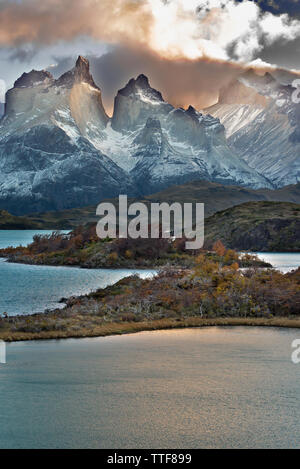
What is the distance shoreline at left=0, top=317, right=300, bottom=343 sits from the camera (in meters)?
41.8

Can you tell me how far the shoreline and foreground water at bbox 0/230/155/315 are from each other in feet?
46.0

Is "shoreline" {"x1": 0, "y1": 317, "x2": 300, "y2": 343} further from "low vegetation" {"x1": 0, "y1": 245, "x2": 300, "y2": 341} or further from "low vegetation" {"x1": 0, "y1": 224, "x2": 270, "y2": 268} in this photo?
"low vegetation" {"x1": 0, "y1": 224, "x2": 270, "y2": 268}

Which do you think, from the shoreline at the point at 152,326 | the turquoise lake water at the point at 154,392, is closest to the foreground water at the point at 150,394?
the turquoise lake water at the point at 154,392

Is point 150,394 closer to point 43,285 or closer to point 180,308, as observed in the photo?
point 180,308

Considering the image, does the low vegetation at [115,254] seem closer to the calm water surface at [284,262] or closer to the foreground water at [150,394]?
the calm water surface at [284,262]

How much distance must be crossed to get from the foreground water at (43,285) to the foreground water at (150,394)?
2226 cm

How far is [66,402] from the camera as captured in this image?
26.2m

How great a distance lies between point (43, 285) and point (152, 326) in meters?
39.7

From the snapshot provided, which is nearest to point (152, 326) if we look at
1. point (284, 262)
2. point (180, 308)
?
point (180, 308)

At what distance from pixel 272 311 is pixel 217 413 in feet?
95.0

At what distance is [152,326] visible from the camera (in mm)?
46625
